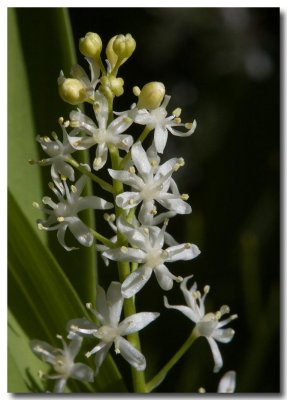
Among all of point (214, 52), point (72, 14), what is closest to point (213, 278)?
point (214, 52)

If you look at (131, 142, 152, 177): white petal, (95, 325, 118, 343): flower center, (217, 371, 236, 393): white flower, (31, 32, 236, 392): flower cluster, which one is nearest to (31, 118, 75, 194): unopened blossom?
(31, 32, 236, 392): flower cluster

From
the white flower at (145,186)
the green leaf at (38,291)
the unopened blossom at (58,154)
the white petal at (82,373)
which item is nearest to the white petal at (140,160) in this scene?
the white flower at (145,186)

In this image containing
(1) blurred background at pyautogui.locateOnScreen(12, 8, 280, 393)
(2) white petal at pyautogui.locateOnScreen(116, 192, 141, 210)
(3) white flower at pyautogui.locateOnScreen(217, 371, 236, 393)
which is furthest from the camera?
(1) blurred background at pyautogui.locateOnScreen(12, 8, 280, 393)

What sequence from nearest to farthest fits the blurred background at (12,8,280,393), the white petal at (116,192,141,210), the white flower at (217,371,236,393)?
the white petal at (116,192,141,210) → the white flower at (217,371,236,393) → the blurred background at (12,8,280,393)

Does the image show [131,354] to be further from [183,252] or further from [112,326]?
[183,252]

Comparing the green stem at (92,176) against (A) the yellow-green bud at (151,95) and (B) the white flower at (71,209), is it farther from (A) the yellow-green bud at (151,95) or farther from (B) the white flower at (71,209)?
(A) the yellow-green bud at (151,95)

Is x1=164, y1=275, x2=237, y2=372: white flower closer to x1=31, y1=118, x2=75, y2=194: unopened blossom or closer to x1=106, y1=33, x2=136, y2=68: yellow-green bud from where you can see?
x1=31, y1=118, x2=75, y2=194: unopened blossom
